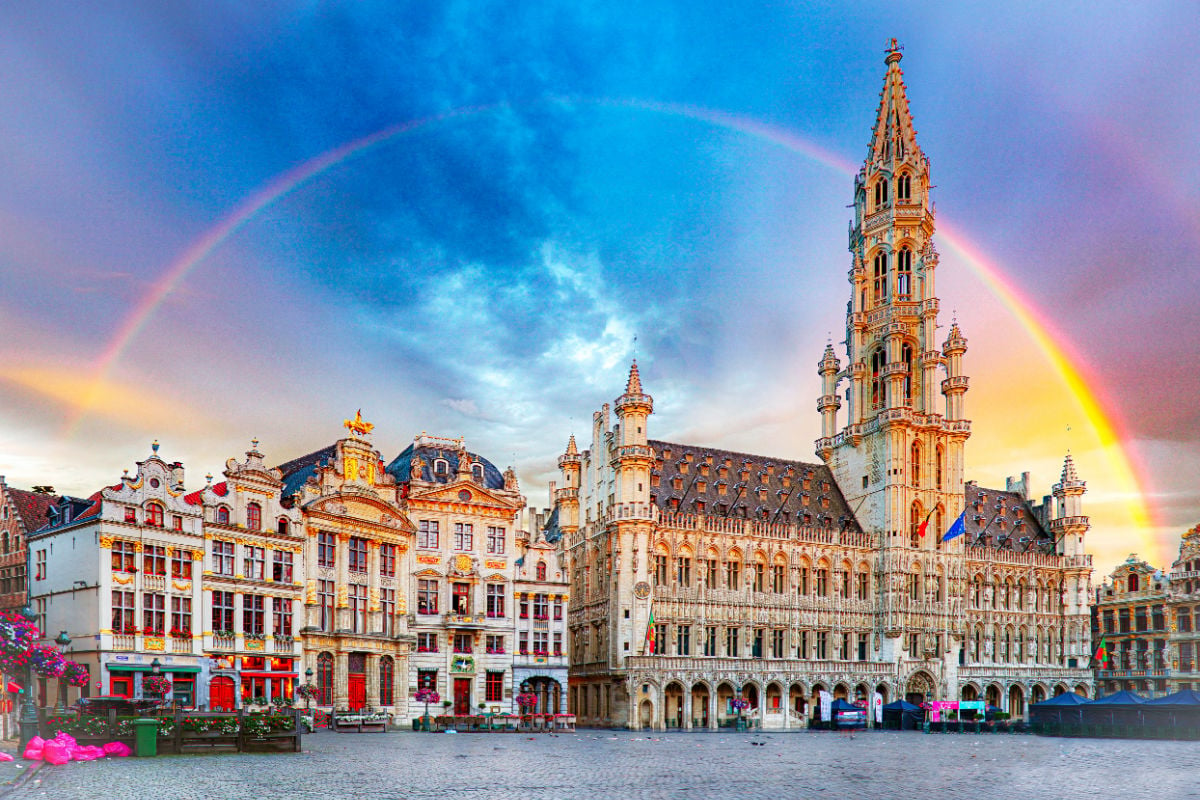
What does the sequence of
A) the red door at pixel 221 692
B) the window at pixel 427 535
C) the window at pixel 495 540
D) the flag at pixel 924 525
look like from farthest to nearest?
1. the flag at pixel 924 525
2. the window at pixel 495 540
3. the window at pixel 427 535
4. the red door at pixel 221 692

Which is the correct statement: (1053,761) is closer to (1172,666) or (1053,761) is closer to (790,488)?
(790,488)

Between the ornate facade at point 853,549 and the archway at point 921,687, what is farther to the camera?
the archway at point 921,687

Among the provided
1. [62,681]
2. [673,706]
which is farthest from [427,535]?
[62,681]

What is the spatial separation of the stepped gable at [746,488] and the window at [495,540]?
1454 centimetres

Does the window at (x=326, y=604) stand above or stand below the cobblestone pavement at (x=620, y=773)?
above

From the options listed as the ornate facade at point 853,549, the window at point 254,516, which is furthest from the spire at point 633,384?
the window at point 254,516

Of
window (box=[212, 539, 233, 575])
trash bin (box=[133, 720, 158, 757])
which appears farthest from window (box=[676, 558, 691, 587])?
trash bin (box=[133, 720, 158, 757])

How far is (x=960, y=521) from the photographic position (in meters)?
89.2

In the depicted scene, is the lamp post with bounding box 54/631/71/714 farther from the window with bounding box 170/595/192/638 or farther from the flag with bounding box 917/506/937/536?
the flag with bounding box 917/506/937/536

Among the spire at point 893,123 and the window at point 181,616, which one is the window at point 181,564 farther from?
the spire at point 893,123

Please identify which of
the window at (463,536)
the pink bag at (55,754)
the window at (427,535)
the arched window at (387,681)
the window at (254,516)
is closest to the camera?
the pink bag at (55,754)

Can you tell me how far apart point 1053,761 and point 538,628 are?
39.3 meters

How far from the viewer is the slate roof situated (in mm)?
73812

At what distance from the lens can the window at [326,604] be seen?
6638 cm
